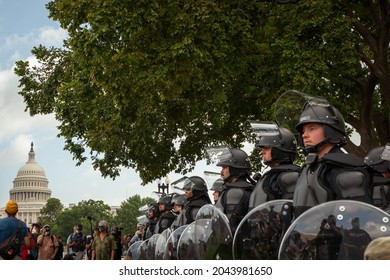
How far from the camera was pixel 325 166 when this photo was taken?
17.0 ft

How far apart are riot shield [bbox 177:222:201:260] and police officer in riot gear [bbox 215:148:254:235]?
1121mm

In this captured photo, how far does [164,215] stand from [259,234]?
842cm

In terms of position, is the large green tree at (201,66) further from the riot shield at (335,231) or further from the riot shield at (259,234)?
the riot shield at (335,231)

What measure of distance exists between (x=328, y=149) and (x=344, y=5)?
1441 cm

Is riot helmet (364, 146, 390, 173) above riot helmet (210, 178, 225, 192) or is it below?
above

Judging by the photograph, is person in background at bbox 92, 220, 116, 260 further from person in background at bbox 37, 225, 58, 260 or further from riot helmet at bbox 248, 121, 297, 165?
riot helmet at bbox 248, 121, 297, 165

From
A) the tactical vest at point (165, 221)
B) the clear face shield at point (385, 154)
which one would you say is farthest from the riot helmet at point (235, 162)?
the tactical vest at point (165, 221)

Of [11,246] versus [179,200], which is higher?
[179,200]

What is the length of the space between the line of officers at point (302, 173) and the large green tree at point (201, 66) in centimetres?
742

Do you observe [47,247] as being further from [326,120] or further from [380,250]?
[380,250]

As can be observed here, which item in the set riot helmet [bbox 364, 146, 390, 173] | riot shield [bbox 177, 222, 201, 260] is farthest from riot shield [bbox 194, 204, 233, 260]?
riot helmet [bbox 364, 146, 390, 173]

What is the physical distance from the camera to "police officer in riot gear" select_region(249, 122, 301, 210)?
6.59 metres

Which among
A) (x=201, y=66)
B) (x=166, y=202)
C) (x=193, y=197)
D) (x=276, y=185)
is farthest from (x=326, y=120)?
(x=201, y=66)

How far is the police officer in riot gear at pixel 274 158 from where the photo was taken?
6590 mm
